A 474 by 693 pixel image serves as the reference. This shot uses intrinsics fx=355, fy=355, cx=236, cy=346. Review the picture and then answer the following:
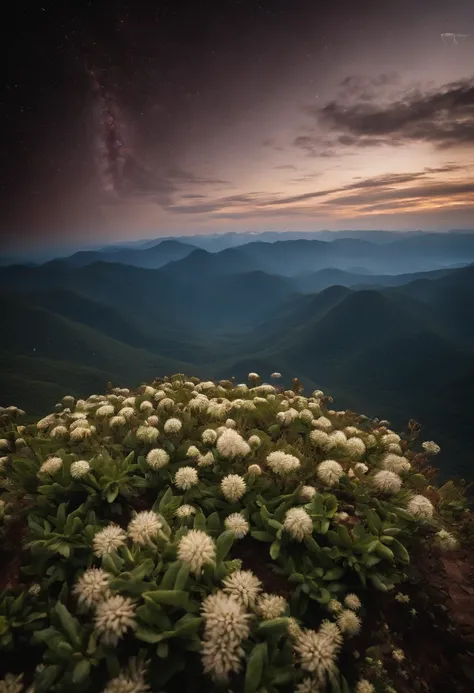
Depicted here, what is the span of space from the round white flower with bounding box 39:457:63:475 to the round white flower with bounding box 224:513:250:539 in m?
2.51

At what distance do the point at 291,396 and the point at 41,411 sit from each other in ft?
363

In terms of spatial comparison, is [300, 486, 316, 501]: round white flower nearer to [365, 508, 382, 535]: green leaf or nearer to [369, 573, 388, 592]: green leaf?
[365, 508, 382, 535]: green leaf

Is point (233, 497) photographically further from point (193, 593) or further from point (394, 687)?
point (394, 687)

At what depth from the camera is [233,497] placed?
477 cm

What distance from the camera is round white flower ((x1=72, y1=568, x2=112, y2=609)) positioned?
3.39m

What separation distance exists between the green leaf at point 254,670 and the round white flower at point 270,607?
0.38 meters

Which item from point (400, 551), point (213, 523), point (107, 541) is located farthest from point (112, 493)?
point (400, 551)

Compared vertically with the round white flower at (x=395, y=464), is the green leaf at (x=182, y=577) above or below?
above

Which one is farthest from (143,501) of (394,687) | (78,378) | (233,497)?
(78,378)

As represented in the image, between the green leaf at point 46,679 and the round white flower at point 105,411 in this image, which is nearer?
the green leaf at point 46,679

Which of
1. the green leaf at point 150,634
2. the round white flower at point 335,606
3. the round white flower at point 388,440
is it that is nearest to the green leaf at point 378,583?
the round white flower at point 335,606

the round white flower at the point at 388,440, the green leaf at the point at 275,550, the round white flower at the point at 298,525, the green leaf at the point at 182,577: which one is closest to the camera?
the green leaf at the point at 182,577

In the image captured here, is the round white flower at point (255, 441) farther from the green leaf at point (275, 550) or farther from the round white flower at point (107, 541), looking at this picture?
the round white flower at point (107, 541)

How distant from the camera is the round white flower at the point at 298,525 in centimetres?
423
